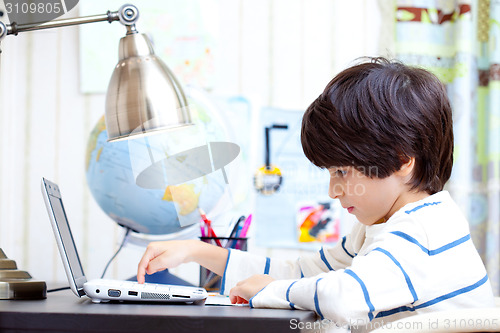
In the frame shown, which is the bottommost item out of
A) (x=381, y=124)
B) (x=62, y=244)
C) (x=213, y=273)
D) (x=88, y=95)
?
(x=213, y=273)

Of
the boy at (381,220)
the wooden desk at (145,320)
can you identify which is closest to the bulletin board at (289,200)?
the boy at (381,220)

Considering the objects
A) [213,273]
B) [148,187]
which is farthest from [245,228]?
[148,187]

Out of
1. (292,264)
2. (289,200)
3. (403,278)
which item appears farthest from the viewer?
(289,200)

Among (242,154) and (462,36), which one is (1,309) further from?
(462,36)

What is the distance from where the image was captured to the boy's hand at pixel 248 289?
761mm

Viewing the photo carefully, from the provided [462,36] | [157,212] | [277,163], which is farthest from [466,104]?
[157,212]

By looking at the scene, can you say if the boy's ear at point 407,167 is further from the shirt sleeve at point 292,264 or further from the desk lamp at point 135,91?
the desk lamp at point 135,91

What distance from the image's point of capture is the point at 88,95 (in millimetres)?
1734

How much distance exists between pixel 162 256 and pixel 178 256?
0.03 metres

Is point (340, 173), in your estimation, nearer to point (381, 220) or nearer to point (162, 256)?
point (381, 220)

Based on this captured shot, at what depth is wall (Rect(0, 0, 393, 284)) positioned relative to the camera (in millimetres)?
1669

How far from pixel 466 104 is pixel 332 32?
1.45 feet

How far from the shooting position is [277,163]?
1.65 meters

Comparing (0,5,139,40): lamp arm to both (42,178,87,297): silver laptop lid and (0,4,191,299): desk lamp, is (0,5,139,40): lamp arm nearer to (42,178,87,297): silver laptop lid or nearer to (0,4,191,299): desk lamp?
(0,4,191,299): desk lamp
